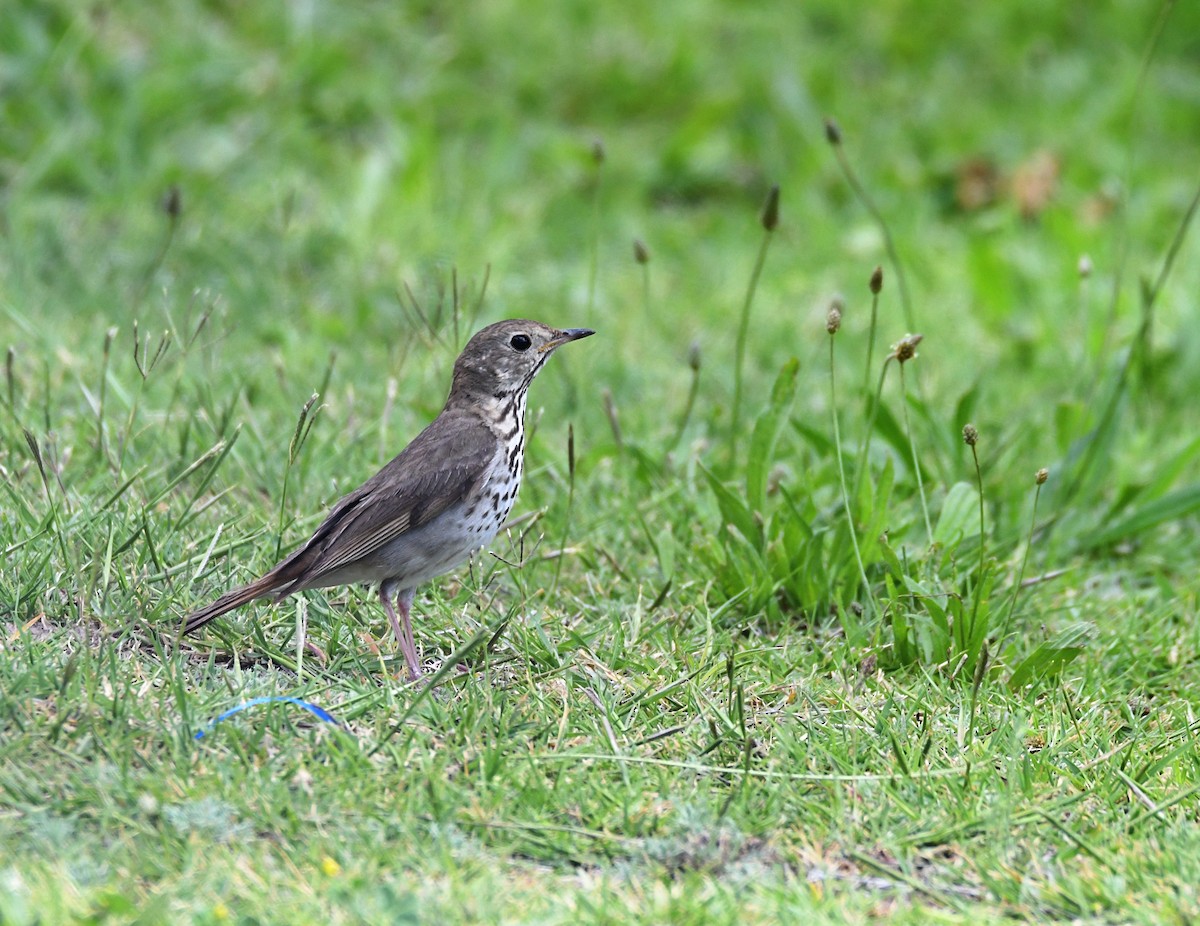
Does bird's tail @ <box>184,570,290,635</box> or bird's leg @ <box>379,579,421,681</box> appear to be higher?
bird's tail @ <box>184,570,290,635</box>

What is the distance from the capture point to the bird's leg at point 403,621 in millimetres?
4199

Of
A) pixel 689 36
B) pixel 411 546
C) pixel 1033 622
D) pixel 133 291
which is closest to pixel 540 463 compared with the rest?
pixel 411 546

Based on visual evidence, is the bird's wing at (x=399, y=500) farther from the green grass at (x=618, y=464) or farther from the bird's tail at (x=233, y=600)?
the green grass at (x=618, y=464)

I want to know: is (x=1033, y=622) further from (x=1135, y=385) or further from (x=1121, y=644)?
(x=1135, y=385)

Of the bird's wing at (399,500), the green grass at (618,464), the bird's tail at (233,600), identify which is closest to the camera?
the green grass at (618,464)

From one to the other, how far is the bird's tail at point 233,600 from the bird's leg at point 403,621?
0.37 metres

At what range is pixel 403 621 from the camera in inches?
176

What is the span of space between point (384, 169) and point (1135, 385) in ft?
13.4

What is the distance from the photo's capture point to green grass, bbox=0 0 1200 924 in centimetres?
355

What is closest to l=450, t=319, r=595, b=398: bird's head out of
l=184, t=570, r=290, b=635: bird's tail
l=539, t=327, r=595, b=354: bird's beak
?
l=539, t=327, r=595, b=354: bird's beak

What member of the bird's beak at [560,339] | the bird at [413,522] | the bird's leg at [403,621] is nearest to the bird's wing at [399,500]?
the bird at [413,522]

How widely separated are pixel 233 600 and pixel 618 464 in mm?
1976

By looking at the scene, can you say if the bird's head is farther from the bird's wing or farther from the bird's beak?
the bird's wing

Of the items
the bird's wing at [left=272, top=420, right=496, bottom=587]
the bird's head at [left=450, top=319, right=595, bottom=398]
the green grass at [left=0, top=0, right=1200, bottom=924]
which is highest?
the bird's head at [left=450, top=319, right=595, bottom=398]
